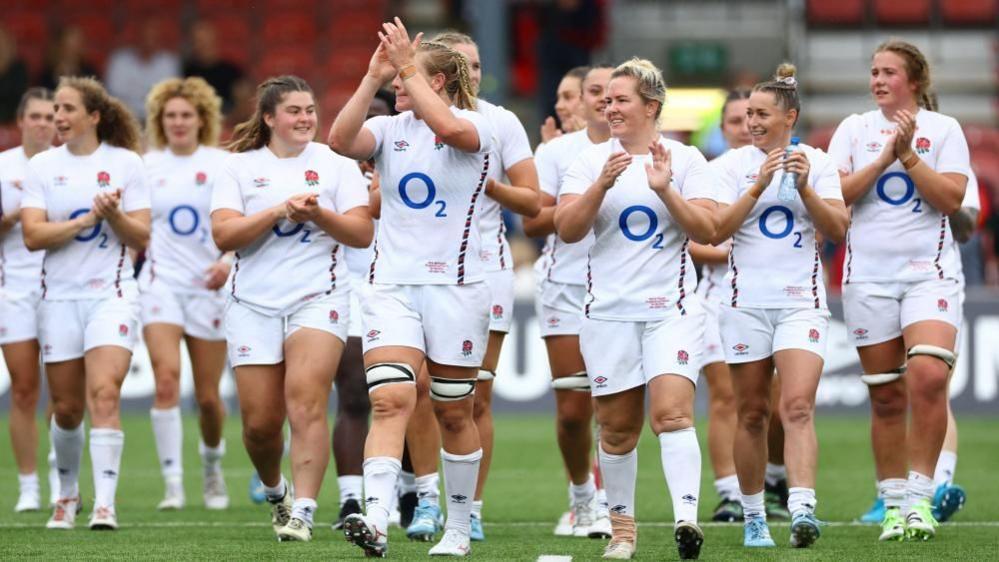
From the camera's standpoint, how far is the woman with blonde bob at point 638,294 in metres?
7.48

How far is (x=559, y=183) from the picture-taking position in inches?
365

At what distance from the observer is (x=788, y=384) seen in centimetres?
797

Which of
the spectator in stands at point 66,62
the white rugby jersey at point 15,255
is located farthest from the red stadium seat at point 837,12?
the white rugby jersey at point 15,255

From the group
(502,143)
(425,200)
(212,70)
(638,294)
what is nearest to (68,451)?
(425,200)

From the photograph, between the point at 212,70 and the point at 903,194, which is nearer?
the point at 903,194

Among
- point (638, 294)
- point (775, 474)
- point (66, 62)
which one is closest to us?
point (638, 294)

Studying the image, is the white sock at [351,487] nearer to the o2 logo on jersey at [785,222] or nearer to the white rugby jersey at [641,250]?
the white rugby jersey at [641,250]

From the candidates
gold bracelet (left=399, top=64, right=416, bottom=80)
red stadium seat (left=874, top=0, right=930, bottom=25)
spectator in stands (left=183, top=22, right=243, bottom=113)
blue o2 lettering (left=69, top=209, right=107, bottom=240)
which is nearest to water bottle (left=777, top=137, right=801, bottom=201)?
gold bracelet (left=399, top=64, right=416, bottom=80)

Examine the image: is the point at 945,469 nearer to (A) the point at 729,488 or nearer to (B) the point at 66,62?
(A) the point at 729,488

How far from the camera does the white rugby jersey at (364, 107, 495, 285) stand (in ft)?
24.9

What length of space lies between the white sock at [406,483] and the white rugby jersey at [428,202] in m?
2.15

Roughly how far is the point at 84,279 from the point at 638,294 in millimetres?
3134

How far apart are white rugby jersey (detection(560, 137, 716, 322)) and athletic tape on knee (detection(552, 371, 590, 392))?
4.44ft

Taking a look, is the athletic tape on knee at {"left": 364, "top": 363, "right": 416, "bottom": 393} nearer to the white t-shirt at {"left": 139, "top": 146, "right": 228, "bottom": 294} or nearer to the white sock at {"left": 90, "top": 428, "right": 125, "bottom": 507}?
the white sock at {"left": 90, "top": 428, "right": 125, "bottom": 507}
